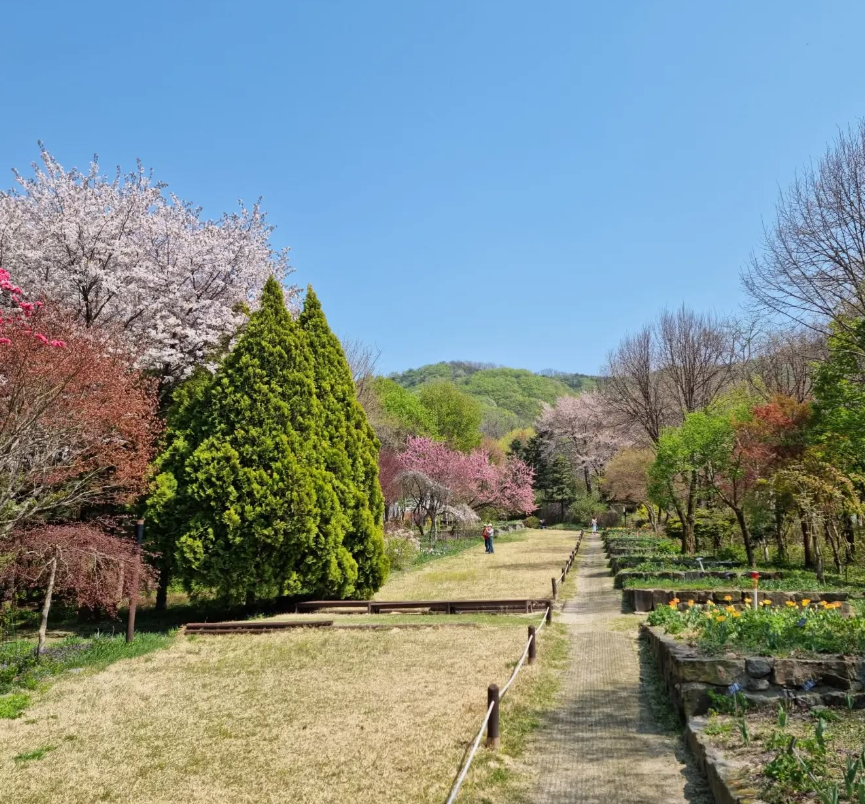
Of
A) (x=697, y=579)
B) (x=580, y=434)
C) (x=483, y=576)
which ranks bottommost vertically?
(x=483, y=576)

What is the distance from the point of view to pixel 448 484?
38.9 metres

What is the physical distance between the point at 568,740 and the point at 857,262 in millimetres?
14702

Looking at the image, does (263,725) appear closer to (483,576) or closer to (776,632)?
(776,632)

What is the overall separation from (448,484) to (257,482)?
25.3 m

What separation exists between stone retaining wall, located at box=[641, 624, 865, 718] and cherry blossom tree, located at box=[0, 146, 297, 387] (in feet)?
44.8

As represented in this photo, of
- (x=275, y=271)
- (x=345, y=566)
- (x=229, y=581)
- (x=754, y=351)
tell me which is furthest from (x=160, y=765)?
(x=754, y=351)

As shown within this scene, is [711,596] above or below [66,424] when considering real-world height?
below

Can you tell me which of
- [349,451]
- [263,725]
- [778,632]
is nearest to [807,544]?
[349,451]

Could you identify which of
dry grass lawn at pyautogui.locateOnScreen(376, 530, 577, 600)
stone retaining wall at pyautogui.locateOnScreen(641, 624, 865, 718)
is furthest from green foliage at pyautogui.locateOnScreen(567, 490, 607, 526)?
stone retaining wall at pyautogui.locateOnScreen(641, 624, 865, 718)

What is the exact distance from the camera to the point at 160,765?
6.02 metres

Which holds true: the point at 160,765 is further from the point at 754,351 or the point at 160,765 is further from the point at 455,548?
the point at 754,351

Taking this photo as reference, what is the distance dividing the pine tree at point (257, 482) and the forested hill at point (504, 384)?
3413 inches

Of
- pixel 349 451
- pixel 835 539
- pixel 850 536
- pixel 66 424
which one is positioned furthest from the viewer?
pixel 850 536

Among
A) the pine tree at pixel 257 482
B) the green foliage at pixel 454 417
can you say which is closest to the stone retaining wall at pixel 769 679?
the pine tree at pixel 257 482
